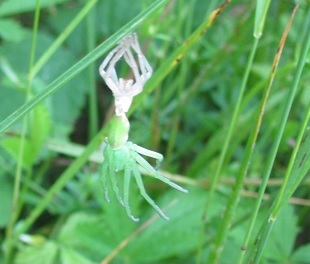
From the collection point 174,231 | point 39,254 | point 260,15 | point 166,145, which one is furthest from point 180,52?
point 166,145

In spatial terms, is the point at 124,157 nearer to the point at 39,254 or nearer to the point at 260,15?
the point at 260,15

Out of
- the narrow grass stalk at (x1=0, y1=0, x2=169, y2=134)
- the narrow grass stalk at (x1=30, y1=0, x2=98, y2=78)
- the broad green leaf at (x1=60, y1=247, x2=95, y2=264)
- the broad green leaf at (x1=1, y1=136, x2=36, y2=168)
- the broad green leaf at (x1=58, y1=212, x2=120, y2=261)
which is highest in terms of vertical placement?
the narrow grass stalk at (x1=30, y1=0, x2=98, y2=78)

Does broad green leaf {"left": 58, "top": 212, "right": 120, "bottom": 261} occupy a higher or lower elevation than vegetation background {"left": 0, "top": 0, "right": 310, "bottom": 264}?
lower

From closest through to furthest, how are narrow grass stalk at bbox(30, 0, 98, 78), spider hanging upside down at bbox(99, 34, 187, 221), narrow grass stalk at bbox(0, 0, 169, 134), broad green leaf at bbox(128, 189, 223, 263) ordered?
narrow grass stalk at bbox(0, 0, 169, 134)
spider hanging upside down at bbox(99, 34, 187, 221)
narrow grass stalk at bbox(30, 0, 98, 78)
broad green leaf at bbox(128, 189, 223, 263)

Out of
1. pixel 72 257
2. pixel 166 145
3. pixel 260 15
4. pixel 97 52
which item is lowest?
pixel 72 257

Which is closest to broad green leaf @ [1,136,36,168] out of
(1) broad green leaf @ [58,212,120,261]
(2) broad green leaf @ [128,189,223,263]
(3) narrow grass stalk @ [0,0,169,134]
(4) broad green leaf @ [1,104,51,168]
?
(4) broad green leaf @ [1,104,51,168]

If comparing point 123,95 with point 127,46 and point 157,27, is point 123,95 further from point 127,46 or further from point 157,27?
point 157,27

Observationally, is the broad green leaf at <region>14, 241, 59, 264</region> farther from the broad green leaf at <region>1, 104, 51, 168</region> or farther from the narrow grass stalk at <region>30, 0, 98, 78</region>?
the narrow grass stalk at <region>30, 0, 98, 78</region>

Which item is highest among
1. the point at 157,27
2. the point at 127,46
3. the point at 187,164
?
the point at 157,27

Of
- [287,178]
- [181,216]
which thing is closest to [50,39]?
[181,216]
